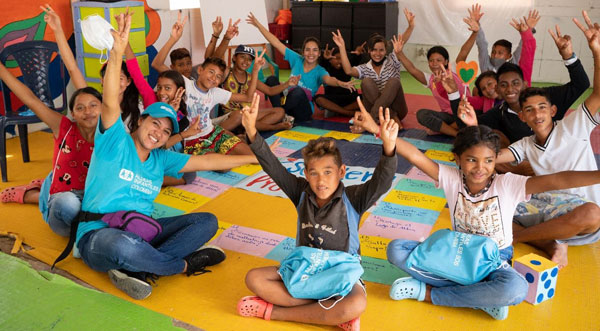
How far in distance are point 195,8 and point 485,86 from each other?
150 inches

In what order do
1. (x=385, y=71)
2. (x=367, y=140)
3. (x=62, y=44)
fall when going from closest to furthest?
(x=62, y=44) < (x=367, y=140) < (x=385, y=71)

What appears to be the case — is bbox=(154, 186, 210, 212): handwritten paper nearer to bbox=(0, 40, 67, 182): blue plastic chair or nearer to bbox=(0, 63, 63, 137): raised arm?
→ bbox=(0, 63, 63, 137): raised arm

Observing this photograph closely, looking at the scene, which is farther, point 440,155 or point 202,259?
point 440,155

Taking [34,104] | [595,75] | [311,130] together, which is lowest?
[311,130]

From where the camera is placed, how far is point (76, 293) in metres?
2.23

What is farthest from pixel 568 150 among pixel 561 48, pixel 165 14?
pixel 165 14

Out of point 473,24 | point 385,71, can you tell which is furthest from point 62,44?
point 473,24

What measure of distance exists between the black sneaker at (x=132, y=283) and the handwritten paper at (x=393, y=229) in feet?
3.86

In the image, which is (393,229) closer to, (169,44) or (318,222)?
(318,222)

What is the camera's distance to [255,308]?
7.20 feet

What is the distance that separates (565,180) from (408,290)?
0.77 m

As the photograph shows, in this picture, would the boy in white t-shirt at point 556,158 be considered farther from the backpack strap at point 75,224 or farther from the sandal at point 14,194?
the sandal at point 14,194

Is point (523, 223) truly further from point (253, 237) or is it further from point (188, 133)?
point (188, 133)

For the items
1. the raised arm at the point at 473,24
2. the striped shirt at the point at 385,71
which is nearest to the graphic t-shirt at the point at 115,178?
the striped shirt at the point at 385,71
